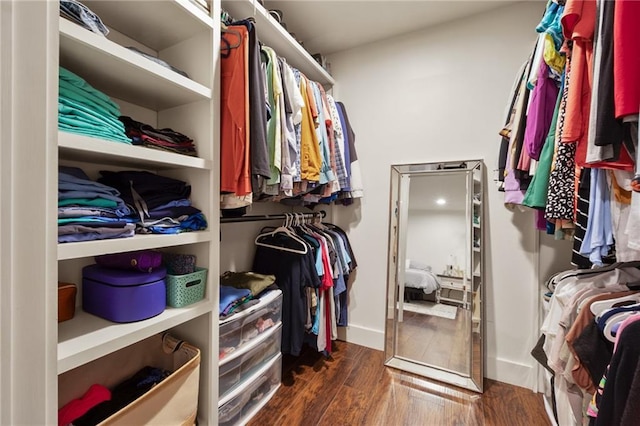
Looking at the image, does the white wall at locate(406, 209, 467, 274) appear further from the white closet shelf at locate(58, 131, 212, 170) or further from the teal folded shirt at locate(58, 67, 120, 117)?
the teal folded shirt at locate(58, 67, 120, 117)

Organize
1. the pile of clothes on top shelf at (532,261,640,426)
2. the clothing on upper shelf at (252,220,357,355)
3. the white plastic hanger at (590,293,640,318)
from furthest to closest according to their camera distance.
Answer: the clothing on upper shelf at (252,220,357,355) < the white plastic hanger at (590,293,640,318) < the pile of clothes on top shelf at (532,261,640,426)

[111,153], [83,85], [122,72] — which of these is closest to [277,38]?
[122,72]

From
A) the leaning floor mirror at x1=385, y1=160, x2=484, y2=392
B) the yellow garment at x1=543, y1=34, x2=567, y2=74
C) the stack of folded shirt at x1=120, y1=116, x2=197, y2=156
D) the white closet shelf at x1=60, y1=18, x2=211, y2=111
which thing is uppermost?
the yellow garment at x1=543, y1=34, x2=567, y2=74

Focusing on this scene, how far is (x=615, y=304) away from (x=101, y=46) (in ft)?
5.94

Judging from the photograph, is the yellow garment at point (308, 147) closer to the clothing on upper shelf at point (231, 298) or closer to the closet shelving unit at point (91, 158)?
the closet shelving unit at point (91, 158)

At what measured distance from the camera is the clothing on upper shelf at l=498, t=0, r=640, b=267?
→ 70 centimetres

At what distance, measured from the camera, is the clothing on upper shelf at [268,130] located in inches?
46.3

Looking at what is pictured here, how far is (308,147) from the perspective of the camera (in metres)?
1.56

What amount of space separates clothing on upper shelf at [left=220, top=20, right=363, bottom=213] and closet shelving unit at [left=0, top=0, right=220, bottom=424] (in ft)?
0.24

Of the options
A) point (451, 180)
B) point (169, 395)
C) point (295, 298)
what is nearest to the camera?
point (169, 395)

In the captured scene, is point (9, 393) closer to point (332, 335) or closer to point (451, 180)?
point (332, 335)

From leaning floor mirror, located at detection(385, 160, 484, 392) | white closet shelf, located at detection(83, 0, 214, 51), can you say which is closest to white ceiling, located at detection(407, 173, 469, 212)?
leaning floor mirror, located at detection(385, 160, 484, 392)

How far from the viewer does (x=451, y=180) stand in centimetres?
198

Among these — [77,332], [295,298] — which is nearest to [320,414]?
[295,298]
